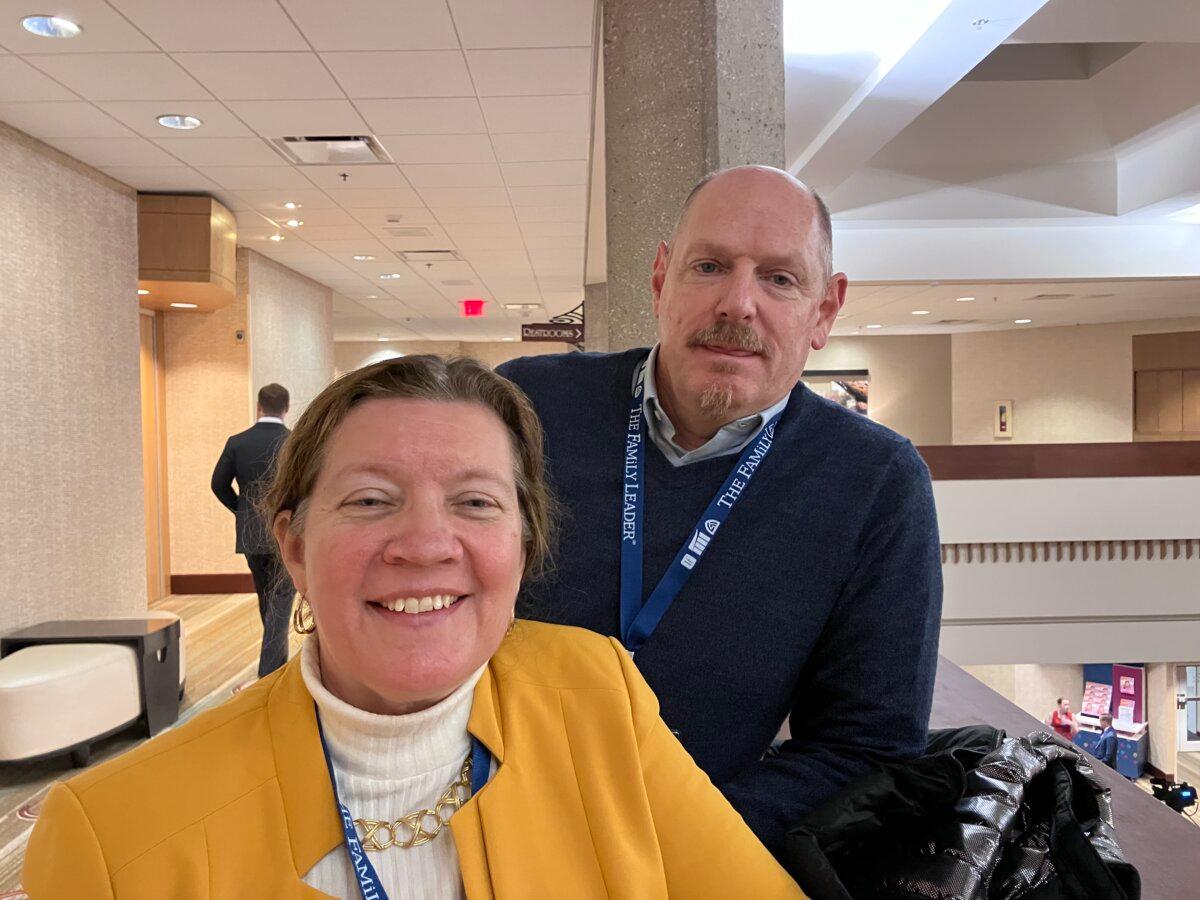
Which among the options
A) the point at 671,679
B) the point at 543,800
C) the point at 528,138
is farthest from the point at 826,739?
the point at 528,138

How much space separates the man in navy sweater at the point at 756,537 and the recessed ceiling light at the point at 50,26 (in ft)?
12.1

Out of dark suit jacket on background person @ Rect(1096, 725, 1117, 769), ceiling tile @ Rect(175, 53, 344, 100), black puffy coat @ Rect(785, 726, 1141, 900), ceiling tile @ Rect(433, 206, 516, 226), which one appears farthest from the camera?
dark suit jacket on background person @ Rect(1096, 725, 1117, 769)

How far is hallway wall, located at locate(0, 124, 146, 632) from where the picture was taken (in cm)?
543

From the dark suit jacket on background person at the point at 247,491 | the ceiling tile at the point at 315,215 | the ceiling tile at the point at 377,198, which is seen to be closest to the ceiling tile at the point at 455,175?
the ceiling tile at the point at 377,198

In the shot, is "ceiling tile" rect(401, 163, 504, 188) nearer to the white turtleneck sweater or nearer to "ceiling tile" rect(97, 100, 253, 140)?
"ceiling tile" rect(97, 100, 253, 140)

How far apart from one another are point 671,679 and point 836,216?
8708 mm

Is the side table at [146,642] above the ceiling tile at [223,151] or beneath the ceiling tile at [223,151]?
beneath

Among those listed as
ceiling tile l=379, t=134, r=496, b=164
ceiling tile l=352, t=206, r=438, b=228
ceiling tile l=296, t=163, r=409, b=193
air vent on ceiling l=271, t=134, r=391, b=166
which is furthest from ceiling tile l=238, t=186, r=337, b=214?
ceiling tile l=379, t=134, r=496, b=164

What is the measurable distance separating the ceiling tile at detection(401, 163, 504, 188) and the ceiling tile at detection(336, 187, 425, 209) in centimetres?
26

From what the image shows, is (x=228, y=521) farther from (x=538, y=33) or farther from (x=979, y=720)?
(x=979, y=720)

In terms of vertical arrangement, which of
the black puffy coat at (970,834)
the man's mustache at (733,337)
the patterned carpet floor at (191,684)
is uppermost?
the man's mustache at (733,337)

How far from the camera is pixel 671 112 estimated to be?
2848 mm

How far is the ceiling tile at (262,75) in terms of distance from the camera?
176 inches

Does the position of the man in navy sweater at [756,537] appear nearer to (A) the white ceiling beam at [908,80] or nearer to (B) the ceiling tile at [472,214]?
(A) the white ceiling beam at [908,80]
